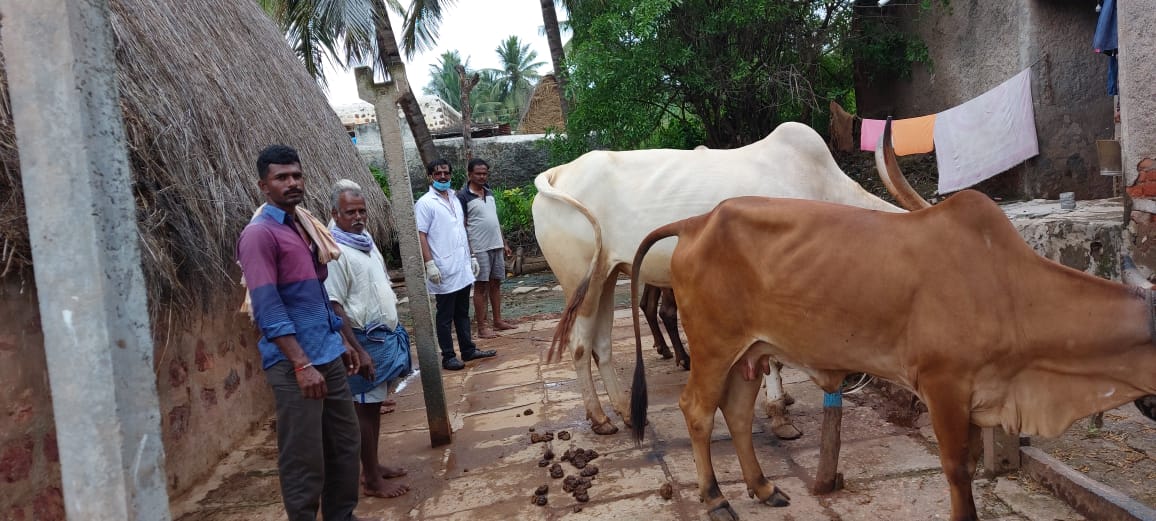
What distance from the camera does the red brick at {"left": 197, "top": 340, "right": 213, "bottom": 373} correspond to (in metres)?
4.48

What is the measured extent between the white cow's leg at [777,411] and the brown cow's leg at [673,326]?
1.40m

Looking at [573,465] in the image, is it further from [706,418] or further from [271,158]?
[271,158]

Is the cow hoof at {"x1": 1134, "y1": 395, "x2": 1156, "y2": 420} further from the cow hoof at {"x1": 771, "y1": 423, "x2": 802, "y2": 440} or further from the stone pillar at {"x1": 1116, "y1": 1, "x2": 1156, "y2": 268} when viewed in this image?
the stone pillar at {"x1": 1116, "y1": 1, "x2": 1156, "y2": 268}

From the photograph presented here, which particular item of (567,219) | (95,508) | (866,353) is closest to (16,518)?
(95,508)

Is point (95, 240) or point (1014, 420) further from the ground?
point (95, 240)

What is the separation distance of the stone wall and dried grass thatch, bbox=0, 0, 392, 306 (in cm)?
20

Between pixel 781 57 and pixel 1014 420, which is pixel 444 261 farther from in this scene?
pixel 781 57

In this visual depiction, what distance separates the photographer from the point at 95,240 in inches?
60.3

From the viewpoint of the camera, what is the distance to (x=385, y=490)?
3.87m

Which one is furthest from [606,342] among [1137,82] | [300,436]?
[1137,82]

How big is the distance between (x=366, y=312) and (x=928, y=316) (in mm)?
Result: 2572

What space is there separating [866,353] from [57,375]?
256cm

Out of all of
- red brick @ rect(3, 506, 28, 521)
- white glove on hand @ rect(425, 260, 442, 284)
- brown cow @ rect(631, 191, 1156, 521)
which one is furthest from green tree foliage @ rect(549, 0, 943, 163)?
red brick @ rect(3, 506, 28, 521)

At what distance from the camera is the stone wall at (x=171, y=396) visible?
3047 mm
